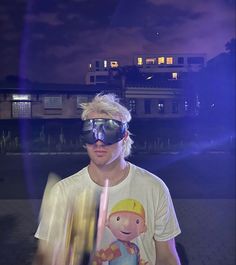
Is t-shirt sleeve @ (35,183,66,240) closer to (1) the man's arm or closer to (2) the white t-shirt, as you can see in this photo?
(2) the white t-shirt

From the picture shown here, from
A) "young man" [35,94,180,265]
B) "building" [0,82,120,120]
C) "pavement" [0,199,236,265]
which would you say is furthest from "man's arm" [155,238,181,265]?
"building" [0,82,120,120]

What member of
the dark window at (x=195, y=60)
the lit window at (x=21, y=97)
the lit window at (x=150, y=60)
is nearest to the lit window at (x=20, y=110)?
the lit window at (x=21, y=97)

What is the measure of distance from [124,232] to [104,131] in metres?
0.53

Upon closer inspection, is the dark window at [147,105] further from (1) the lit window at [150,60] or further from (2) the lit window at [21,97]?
(1) the lit window at [150,60]

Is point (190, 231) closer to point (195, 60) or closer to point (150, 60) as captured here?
point (195, 60)

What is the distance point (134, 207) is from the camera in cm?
192

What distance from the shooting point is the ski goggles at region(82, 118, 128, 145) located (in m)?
2.01

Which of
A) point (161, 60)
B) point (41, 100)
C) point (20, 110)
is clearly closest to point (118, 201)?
point (20, 110)

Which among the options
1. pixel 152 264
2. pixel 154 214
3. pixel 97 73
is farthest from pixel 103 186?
pixel 97 73

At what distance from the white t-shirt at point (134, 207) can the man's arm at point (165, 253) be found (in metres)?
0.03

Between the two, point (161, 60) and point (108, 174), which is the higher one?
point (161, 60)

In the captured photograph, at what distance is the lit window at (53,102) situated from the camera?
31.1 meters

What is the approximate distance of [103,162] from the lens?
1987 mm

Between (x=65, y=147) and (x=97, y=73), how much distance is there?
72805mm
